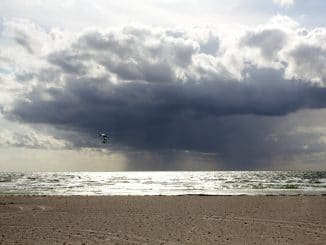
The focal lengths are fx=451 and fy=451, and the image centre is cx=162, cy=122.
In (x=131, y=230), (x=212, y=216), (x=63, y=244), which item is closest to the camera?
(x=63, y=244)

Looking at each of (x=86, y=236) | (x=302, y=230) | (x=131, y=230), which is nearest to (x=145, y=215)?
(x=131, y=230)

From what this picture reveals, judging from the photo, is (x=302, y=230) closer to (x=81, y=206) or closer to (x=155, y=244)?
(x=155, y=244)

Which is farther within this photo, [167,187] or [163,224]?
[167,187]

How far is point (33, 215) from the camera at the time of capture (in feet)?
94.2

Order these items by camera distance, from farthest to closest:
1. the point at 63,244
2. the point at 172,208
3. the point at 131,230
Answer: the point at 172,208 < the point at 131,230 < the point at 63,244

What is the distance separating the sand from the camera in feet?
64.2

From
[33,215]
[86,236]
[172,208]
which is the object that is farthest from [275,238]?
[33,215]

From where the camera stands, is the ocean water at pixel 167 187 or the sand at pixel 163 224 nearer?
the sand at pixel 163 224

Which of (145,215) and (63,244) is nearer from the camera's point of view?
(63,244)

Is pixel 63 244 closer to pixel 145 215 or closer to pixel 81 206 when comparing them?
pixel 145 215

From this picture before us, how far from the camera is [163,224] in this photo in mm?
23938

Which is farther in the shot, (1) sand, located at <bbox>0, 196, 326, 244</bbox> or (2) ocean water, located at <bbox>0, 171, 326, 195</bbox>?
(2) ocean water, located at <bbox>0, 171, 326, 195</bbox>

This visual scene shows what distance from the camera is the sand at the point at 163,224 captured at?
1958cm

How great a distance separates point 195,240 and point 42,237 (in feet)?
22.3
